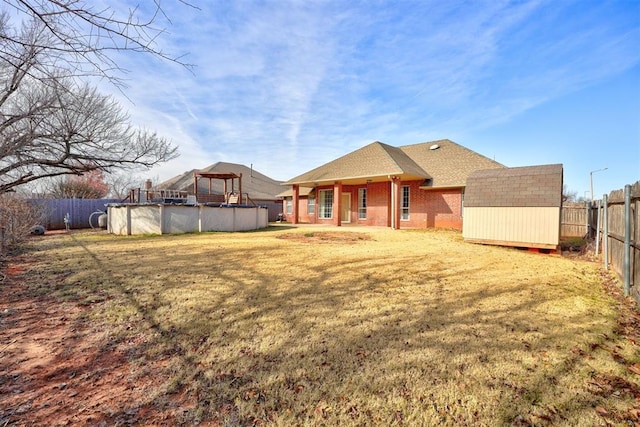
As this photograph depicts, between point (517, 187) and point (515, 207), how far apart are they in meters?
0.68

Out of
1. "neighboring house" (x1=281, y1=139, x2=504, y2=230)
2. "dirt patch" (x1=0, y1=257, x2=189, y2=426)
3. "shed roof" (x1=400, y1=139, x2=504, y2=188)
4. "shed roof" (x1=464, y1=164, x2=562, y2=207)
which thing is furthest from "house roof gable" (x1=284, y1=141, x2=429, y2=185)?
"dirt patch" (x1=0, y1=257, x2=189, y2=426)

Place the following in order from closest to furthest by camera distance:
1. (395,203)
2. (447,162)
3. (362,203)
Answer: (395,203) → (447,162) → (362,203)

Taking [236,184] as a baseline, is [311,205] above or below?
below

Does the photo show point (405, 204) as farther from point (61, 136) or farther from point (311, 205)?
point (61, 136)

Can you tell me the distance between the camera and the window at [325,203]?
20812mm

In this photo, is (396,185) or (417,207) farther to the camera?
(417,207)

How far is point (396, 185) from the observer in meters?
15.8

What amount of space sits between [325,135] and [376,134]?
3.99 metres

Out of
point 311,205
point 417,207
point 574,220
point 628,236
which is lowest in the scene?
point 574,220

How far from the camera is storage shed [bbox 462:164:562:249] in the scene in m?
8.66

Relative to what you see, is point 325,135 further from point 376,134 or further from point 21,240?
point 21,240

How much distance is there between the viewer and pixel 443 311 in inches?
148

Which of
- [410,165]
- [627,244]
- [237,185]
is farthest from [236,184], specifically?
[627,244]

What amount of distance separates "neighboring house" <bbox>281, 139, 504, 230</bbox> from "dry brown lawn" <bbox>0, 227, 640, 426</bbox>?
11.1 m
